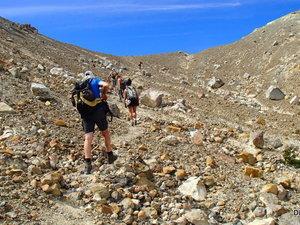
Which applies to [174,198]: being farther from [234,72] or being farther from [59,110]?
[234,72]

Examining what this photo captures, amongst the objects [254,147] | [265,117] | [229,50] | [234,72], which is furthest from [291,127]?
[229,50]

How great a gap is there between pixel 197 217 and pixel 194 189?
158 centimetres

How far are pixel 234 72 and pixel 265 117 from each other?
2210 cm

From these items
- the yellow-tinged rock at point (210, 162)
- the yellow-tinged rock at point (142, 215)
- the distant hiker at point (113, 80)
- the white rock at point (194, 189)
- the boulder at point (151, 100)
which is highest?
the distant hiker at point (113, 80)

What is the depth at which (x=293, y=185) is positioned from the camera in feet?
38.5

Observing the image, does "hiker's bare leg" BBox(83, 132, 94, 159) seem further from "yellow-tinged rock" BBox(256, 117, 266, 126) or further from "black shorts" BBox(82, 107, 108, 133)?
"yellow-tinged rock" BBox(256, 117, 266, 126)

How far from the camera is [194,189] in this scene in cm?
1073

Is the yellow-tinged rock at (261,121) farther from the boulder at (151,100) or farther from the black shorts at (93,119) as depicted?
the black shorts at (93,119)

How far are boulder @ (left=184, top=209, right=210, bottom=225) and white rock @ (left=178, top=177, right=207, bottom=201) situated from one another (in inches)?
47.8

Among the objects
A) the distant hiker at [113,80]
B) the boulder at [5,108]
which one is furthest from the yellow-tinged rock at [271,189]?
the distant hiker at [113,80]

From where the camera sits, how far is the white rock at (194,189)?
10625 mm

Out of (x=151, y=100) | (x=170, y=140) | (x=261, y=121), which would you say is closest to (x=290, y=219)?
(x=170, y=140)

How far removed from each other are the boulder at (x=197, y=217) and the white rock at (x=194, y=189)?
3.99ft

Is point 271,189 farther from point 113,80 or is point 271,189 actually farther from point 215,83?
point 215,83
